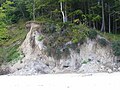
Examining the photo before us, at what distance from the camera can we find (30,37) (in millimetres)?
30266

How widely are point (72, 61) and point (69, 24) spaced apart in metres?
4.43

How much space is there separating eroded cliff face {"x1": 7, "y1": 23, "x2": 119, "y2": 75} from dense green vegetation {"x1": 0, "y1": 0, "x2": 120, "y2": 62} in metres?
0.67

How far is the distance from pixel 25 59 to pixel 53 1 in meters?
8.31

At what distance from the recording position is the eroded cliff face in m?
26.3

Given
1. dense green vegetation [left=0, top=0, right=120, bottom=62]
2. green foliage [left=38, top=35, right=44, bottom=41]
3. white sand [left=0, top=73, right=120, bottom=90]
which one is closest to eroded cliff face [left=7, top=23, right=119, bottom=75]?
green foliage [left=38, top=35, right=44, bottom=41]

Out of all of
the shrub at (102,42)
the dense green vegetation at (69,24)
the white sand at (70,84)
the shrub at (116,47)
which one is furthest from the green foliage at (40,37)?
the white sand at (70,84)

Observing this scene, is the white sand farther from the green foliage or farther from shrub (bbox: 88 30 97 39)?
the green foliage

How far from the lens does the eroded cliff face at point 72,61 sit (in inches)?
1035

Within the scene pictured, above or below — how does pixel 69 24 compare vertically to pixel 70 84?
above

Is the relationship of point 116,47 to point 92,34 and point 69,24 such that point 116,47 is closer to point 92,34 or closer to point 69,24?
point 92,34

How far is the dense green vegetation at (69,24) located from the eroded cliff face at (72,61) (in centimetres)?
67

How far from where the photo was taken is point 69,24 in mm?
29297

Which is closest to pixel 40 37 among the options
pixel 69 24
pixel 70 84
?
pixel 69 24

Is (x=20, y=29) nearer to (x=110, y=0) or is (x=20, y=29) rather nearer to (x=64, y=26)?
(x=64, y=26)
